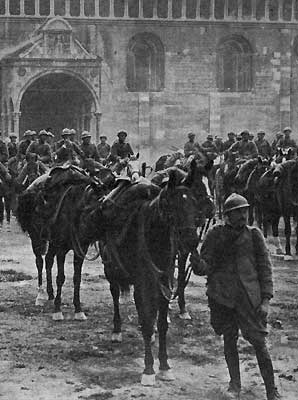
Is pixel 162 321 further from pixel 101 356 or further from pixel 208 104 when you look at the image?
pixel 208 104

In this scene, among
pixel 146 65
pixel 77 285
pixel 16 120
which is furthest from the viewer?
pixel 146 65

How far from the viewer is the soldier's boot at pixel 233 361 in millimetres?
7832

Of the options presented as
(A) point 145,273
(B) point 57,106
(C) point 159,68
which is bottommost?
(A) point 145,273

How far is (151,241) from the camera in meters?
8.48

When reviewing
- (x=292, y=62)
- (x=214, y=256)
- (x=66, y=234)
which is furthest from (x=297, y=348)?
(x=292, y=62)

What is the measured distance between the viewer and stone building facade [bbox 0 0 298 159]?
35.4m

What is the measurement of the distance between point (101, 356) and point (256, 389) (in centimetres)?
201

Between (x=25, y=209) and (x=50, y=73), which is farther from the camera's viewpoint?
(x=50, y=73)

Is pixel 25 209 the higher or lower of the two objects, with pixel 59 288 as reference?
higher

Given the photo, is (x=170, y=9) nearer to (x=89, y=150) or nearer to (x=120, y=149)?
(x=120, y=149)

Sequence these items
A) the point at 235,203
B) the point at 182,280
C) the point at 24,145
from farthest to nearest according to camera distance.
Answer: the point at 24,145, the point at 182,280, the point at 235,203

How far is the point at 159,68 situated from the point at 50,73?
4.87m

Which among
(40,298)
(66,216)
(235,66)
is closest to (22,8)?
(235,66)

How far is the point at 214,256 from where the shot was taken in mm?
7719
